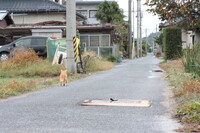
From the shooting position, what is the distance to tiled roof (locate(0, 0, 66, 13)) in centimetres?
3456

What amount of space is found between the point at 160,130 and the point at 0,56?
1776 centimetres

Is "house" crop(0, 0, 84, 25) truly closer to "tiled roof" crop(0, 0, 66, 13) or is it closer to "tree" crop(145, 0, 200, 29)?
"tiled roof" crop(0, 0, 66, 13)

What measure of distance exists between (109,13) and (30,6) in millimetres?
11200

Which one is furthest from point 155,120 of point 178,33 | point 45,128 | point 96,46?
point 96,46

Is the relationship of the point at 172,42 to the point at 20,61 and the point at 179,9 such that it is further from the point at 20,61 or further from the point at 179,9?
the point at 20,61

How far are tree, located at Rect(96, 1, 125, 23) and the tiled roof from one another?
8.89m

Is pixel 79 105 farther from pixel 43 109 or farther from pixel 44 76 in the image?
pixel 44 76

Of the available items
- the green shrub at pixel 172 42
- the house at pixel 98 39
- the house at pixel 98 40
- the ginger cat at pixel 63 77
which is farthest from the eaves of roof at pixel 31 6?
the ginger cat at pixel 63 77

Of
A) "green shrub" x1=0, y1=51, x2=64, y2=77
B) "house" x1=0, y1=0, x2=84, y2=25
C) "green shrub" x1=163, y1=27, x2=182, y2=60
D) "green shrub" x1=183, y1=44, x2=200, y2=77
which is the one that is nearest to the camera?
"green shrub" x1=183, y1=44, x2=200, y2=77

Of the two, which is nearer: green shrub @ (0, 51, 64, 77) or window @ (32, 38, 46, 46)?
green shrub @ (0, 51, 64, 77)

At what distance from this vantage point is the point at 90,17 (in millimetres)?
60406

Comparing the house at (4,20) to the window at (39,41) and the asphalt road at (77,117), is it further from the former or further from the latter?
the asphalt road at (77,117)

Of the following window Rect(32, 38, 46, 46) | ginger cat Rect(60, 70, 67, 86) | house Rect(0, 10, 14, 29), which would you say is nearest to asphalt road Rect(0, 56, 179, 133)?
ginger cat Rect(60, 70, 67, 86)

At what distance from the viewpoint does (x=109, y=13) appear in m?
43.6
